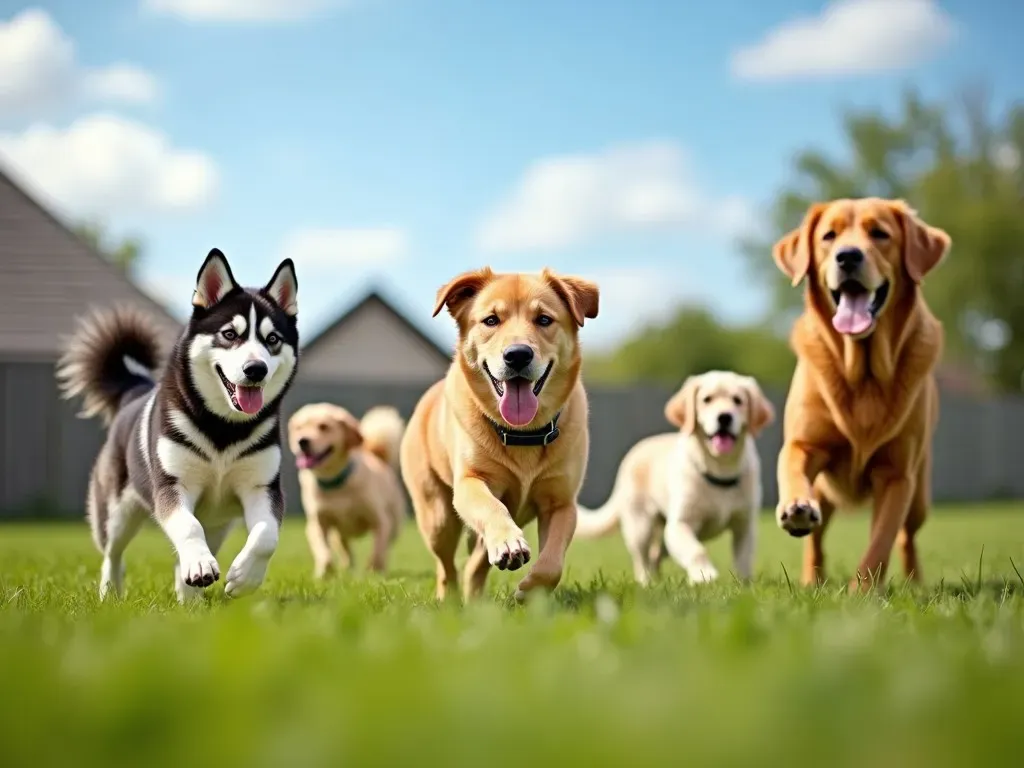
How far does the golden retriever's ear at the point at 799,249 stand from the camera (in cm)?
524

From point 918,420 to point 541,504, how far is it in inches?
77.2

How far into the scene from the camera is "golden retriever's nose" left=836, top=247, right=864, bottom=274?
4.95 meters

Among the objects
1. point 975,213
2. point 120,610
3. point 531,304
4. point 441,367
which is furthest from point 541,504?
point 975,213

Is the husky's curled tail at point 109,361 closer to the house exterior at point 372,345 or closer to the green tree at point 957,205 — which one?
the house exterior at point 372,345

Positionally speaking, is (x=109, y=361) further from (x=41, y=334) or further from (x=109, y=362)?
(x=41, y=334)

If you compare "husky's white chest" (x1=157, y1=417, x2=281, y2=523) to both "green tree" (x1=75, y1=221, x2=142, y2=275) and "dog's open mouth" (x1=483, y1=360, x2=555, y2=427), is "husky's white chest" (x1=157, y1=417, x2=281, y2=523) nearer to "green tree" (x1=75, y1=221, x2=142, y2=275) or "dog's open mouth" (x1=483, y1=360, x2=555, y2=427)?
"dog's open mouth" (x1=483, y1=360, x2=555, y2=427)

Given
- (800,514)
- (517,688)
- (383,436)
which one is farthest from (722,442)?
(517,688)

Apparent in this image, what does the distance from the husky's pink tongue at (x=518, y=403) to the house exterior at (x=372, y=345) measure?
24.2 m

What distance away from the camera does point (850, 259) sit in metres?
4.96

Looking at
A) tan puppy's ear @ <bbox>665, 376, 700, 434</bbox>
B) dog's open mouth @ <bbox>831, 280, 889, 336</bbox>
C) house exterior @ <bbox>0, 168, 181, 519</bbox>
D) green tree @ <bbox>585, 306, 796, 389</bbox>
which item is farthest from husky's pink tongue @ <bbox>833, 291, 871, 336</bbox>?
green tree @ <bbox>585, 306, 796, 389</bbox>

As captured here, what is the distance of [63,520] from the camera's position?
608 inches

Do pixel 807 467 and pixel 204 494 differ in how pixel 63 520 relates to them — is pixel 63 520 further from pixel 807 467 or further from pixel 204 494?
pixel 807 467

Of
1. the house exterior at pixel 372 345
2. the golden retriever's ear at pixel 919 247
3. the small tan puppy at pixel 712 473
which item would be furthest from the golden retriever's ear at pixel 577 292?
the house exterior at pixel 372 345

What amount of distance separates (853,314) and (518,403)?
5.77 ft
